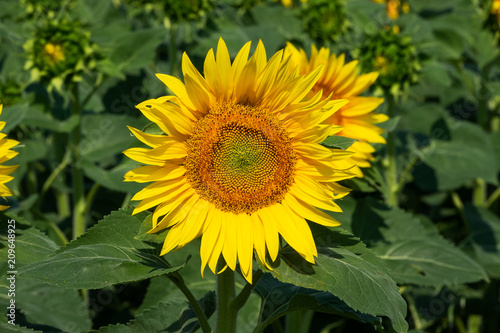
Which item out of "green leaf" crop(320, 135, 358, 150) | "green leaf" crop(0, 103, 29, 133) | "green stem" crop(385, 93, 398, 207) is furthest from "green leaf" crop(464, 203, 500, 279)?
"green leaf" crop(0, 103, 29, 133)

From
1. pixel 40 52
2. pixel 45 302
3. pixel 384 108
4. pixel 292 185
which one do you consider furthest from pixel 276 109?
pixel 40 52

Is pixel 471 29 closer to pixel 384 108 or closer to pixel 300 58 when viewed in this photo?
pixel 384 108

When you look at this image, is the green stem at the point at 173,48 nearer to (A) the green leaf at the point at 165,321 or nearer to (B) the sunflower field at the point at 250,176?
(B) the sunflower field at the point at 250,176

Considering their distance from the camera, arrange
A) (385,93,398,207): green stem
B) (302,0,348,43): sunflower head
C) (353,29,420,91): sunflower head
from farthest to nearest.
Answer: (302,0,348,43): sunflower head, (385,93,398,207): green stem, (353,29,420,91): sunflower head

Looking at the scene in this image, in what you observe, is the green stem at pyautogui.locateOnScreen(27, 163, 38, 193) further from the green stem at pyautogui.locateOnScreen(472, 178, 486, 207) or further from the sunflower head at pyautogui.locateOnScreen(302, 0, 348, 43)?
the green stem at pyautogui.locateOnScreen(472, 178, 486, 207)

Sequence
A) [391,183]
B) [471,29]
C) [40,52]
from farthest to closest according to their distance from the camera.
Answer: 1. [471,29]
2. [391,183]
3. [40,52]

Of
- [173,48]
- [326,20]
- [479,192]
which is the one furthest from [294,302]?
[479,192]

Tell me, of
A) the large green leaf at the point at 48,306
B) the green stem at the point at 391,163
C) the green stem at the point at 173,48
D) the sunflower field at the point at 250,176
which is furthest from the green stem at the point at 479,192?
the large green leaf at the point at 48,306
